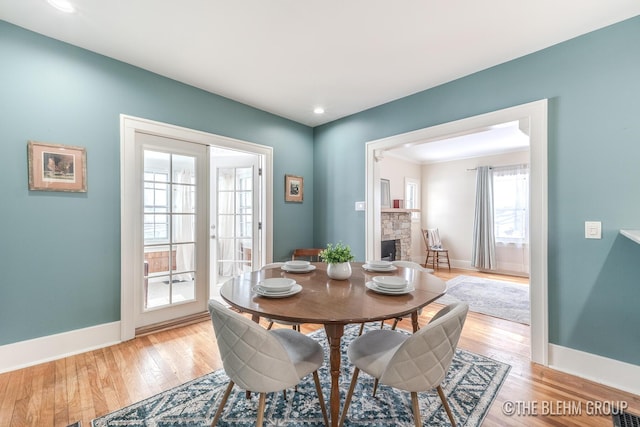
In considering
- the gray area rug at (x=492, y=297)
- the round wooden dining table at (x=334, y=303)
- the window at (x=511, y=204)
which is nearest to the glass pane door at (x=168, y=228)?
the round wooden dining table at (x=334, y=303)

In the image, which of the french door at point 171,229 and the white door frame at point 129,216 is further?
the french door at point 171,229

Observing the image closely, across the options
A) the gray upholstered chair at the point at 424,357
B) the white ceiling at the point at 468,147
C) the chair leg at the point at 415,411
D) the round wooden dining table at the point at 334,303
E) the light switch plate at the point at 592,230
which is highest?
the white ceiling at the point at 468,147

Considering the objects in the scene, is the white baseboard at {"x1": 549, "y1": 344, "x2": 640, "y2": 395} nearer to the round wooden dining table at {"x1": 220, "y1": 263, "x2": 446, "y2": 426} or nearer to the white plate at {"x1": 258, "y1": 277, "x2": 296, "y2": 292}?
the round wooden dining table at {"x1": 220, "y1": 263, "x2": 446, "y2": 426}

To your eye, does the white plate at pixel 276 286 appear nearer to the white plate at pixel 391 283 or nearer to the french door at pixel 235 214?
the white plate at pixel 391 283

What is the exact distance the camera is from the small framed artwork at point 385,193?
556cm

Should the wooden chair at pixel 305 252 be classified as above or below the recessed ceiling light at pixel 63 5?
below

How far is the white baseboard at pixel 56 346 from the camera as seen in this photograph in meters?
1.98

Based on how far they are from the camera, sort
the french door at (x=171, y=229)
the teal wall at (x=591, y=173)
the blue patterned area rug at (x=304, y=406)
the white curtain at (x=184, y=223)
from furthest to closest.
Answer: the white curtain at (x=184, y=223) → the french door at (x=171, y=229) → the teal wall at (x=591, y=173) → the blue patterned area rug at (x=304, y=406)

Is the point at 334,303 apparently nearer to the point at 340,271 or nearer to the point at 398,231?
the point at 340,271

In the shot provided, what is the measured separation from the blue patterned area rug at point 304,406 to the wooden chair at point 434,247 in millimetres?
4270

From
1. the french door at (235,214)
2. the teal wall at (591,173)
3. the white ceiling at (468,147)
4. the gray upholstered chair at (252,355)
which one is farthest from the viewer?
the white ceiling at (468,147)

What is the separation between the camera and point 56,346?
2.15 metres

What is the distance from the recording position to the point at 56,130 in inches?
84.6

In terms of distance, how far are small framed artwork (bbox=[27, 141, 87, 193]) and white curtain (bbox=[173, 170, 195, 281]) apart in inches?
30.8
